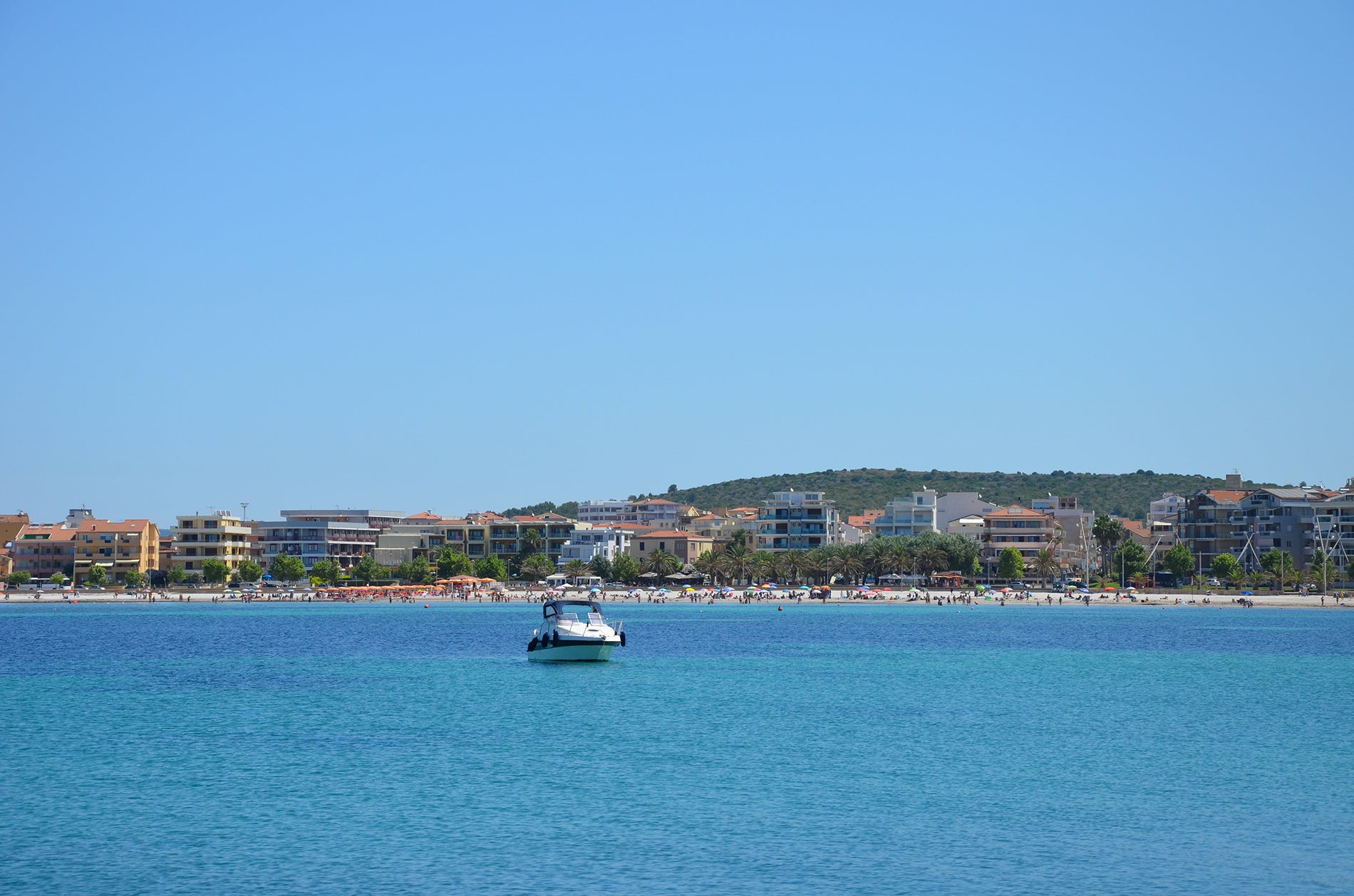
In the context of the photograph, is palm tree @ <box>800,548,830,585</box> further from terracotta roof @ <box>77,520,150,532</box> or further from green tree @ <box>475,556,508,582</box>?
terracotta roof @ <box>77,520,150,532</box>

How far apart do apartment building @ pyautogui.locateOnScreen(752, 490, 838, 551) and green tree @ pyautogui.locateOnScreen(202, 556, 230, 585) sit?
6281cm

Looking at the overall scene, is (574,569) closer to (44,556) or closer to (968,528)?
(968,528)

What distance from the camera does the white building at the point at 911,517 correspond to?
166750mm

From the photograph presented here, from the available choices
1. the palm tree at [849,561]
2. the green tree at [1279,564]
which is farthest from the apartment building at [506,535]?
the green tree at [1279,564]

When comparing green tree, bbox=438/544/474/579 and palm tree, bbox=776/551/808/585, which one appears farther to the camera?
green tree, bbox=438/544/474/579

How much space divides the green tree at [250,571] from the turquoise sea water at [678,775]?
313 ft

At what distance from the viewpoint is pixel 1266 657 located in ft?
224

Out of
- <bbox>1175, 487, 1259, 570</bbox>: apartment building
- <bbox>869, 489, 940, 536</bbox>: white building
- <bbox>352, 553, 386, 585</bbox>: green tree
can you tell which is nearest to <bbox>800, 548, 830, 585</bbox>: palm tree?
<bbox>869, 489, 940, 536</bbox>: white building

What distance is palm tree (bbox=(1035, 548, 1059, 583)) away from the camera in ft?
516

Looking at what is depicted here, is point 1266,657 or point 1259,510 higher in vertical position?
point 1259,510

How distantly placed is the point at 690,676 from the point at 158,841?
107 feet

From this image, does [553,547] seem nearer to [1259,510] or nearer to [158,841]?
[1259,510]

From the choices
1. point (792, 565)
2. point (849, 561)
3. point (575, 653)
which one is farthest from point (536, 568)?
point (575, 653)

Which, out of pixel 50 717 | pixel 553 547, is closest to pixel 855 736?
pixel 50 717
